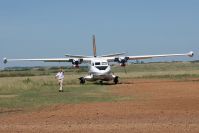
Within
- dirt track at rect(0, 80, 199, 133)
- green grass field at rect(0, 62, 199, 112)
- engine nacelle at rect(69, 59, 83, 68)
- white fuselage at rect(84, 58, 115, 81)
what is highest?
engine nacelle at rect(69, 59, 83, 68)

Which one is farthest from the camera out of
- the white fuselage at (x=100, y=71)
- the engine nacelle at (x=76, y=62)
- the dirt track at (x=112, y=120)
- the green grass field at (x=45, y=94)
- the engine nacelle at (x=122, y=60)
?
the engine nacelle at (x=122, y=60)

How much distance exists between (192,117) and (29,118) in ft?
16.8

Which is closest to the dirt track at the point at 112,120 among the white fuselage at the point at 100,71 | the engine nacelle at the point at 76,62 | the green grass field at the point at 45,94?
the green grass field at the point at 45,94

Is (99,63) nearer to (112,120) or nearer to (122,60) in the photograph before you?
(122,60)

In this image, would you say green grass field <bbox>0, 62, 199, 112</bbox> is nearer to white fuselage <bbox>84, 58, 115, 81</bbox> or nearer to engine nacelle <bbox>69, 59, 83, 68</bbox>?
white fuselage <bbox>84, 58, 115, 81</bbox>

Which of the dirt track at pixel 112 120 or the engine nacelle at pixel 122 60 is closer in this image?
the dirt track at pixel 112 120

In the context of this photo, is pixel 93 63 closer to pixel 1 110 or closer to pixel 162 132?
pixel 1 110

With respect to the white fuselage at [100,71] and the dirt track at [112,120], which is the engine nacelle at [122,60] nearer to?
the white fuselage at [100,71]

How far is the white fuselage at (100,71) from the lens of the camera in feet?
149

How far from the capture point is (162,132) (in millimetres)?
12109

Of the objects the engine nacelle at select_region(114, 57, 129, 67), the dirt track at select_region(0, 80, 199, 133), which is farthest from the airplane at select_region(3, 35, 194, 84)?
the dirt track at select_region(0, 80, 199, 133)

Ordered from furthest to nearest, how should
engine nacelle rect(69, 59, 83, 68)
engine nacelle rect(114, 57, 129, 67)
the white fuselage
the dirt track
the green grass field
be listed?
engine nacelle rect(114, 57, 129, 67), engine nacelle rect(69, 59, 83, 68), the white fuselage, the green grass field, the dirt track

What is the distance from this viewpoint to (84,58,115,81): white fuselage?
4528cm

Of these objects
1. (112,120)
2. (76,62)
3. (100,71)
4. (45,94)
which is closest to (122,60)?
(76,62)
